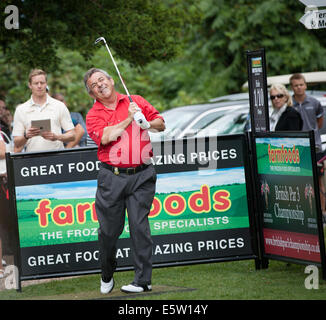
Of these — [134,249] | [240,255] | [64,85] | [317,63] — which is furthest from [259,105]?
[64,85]

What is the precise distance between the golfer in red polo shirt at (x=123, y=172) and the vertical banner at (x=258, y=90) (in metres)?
1.50

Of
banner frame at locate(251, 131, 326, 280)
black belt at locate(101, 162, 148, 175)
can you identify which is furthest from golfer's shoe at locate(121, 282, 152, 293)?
banner frame at locate(251, 131, 326, 280)

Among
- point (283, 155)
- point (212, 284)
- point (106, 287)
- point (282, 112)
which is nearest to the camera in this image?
point (106, 287)

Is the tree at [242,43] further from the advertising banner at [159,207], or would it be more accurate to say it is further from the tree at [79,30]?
the advertising banner at [159,207]

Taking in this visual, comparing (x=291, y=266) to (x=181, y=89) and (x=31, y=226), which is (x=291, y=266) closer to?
(x=31, y=226)

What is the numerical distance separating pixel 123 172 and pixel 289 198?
1786 millimetres

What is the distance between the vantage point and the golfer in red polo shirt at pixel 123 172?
7445mm

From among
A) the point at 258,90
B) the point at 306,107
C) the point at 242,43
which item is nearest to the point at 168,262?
the point at 258,90

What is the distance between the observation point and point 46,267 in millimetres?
8367

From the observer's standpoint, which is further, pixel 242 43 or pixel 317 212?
pixel 242 43

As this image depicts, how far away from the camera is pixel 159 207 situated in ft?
28.0

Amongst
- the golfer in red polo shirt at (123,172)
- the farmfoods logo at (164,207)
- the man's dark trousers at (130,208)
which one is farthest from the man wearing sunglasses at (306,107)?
the man's dark trousers at (130,208)

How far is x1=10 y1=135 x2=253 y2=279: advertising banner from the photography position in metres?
8.35

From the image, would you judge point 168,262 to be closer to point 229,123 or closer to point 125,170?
point 125,170
